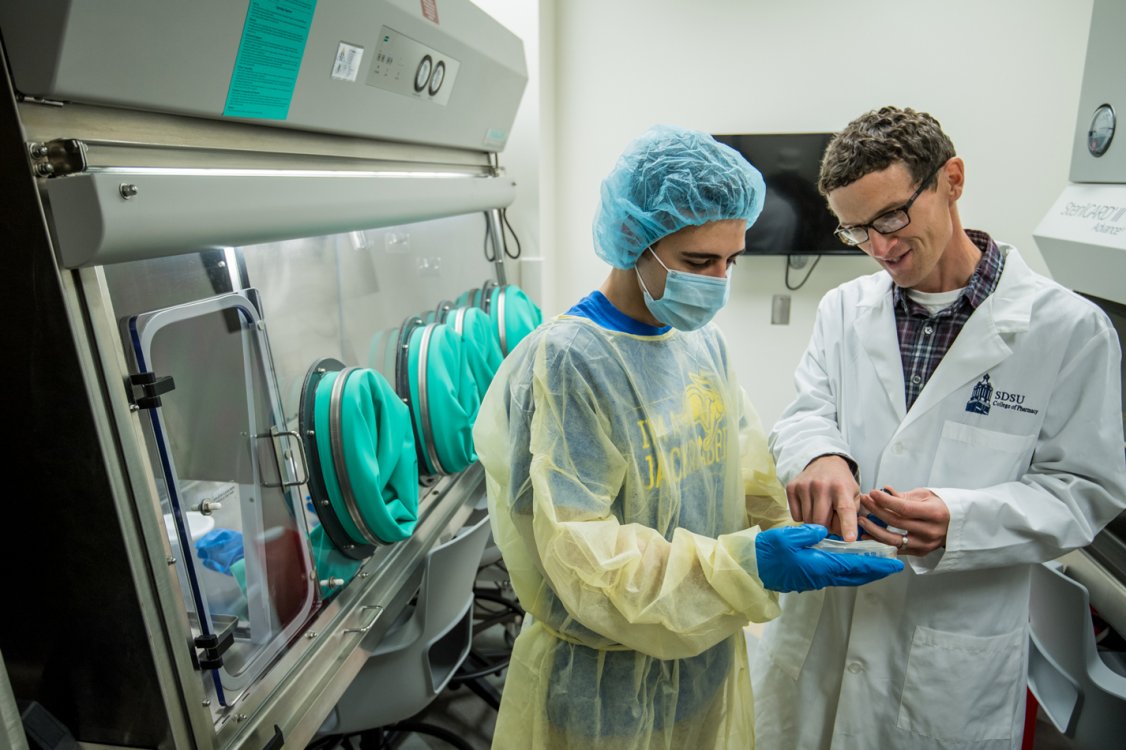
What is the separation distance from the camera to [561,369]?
98 centimetres

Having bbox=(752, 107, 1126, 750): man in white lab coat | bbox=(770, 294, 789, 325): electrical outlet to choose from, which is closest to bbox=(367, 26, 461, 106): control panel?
bbox=(752, 107, 1126, 750): man in white lab coat

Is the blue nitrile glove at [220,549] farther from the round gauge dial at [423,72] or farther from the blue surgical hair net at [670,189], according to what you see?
the round gauge dial at [423,72]

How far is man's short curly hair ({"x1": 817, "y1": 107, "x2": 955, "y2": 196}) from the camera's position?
1069mm

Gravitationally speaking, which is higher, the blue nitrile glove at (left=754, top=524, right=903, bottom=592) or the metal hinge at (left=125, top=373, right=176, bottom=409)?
the metal hinge at (left=125, top=373, right=176, bottom=409)

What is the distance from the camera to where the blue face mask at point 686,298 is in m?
1.04

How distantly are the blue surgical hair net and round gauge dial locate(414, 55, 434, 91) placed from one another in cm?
71

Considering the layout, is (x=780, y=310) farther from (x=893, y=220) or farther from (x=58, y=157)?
(x=58, y=157)

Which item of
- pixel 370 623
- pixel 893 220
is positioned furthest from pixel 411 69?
pixel 370 623

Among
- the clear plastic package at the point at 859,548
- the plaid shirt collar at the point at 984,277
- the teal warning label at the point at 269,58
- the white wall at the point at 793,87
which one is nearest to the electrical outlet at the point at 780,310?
the white wall at the point at 793,87

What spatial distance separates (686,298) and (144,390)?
780 mm

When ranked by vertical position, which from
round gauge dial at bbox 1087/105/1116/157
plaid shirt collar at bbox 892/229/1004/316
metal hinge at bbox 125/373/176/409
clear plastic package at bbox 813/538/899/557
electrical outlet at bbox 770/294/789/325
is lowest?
electrical outlet at bbox 770/294/789/325

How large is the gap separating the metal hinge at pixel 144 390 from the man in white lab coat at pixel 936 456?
1.00 m

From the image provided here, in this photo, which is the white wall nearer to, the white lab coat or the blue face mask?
the white lab coat

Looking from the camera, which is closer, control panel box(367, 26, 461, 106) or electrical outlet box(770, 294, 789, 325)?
control panel box(367, 26, 461, 106)
